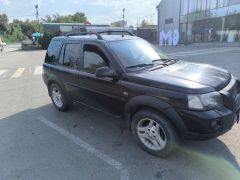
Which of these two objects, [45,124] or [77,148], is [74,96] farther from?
[77,148]

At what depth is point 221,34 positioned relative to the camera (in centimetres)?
2923

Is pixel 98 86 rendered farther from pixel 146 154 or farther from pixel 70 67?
pixel 146 154

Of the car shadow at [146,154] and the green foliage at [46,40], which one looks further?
the green foliage at [46,40]

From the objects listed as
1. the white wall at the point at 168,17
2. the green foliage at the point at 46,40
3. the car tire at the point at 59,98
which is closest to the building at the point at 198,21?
the white wall at the point at 168,17

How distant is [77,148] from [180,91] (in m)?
2.02

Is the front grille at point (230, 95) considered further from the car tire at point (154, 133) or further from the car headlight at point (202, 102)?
the car tire at point (154, 133)

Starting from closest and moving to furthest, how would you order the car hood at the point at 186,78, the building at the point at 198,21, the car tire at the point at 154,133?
1. the car hood at the point at 186,78
2. the car tire at the point at 154,133
3. the building at the point at 198,21

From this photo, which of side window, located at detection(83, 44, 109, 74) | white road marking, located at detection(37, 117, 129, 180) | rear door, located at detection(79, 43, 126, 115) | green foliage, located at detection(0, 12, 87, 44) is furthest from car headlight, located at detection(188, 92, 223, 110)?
green foliage, located at detection(0, 12, 87, 44)

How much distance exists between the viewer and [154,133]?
3848 millimetres

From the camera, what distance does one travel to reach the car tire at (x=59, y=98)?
5762 mm

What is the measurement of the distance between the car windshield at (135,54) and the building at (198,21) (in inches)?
1021

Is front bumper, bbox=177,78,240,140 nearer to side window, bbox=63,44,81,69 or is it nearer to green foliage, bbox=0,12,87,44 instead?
side window, bbox=63,44,81,69

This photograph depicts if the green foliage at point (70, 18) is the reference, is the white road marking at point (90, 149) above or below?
below

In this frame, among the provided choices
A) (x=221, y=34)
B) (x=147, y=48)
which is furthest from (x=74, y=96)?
(x=221, y=34)
